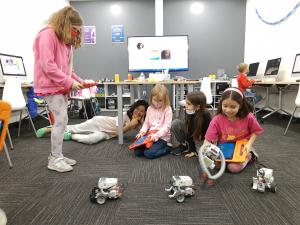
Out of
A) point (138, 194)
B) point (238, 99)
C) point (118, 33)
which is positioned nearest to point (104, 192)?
point (138, 194)

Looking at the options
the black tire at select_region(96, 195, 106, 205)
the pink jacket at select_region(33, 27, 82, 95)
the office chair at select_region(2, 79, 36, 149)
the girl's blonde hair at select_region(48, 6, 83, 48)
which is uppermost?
the girl's blonde hair at select_region(48, 6, 83, 48)

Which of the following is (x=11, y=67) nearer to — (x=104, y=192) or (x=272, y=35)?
(x=104, y=192)

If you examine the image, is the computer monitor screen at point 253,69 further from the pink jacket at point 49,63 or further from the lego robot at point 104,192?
the lego robot at point 104,192

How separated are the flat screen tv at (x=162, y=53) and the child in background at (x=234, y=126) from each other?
3288 mm

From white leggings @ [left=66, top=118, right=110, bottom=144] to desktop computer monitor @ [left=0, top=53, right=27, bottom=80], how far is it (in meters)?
1.31

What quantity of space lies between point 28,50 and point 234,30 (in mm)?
4617

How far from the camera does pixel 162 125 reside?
223 cm

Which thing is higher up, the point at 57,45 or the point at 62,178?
the point at 57,45

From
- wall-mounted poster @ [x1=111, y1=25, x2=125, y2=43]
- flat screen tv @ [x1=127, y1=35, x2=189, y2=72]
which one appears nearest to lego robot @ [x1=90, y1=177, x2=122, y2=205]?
flat screen tv @ [x1=127, y1=35, x2=189, y2=72]

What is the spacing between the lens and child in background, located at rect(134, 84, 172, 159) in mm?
2109

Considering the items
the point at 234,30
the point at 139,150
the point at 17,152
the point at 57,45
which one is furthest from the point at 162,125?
the point at 234,30

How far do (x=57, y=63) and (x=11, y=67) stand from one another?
2.31 meters

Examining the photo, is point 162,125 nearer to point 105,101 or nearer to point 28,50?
point 28,50

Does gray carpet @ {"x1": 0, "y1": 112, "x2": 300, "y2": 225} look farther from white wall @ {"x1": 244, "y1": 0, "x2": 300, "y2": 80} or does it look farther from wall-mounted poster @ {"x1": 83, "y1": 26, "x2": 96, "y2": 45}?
wall-mounted poster @ {"x1": 83, "y1": 26, "x2": 96, "y2": 45}
